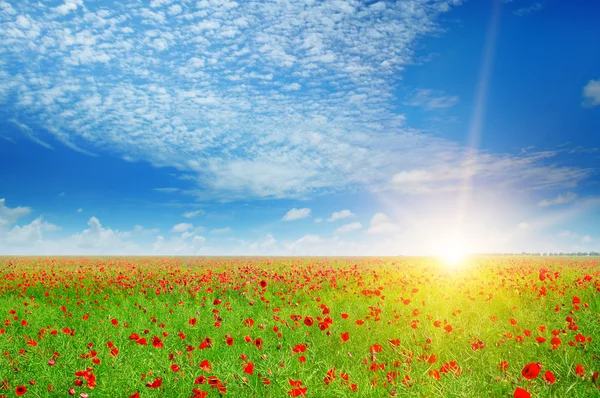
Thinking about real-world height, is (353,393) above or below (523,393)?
below

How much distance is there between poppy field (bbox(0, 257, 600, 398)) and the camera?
4.66 meters

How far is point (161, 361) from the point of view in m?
5.59

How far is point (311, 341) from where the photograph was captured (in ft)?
23.1

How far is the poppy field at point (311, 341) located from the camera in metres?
4.66

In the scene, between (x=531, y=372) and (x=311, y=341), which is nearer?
(x=531, y=372)

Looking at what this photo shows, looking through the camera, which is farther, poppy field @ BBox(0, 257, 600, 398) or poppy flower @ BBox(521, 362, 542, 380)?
poppy field @ BBox(0, 257, 600, 398)

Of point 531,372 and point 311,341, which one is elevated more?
point 531,372

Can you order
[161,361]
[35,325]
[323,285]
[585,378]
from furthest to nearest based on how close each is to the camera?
[323,285] → [35,325] → [161,361] → [585,378]

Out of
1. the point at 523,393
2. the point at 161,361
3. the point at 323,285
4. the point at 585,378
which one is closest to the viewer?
the point at 523,393

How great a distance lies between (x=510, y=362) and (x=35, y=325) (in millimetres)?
8884

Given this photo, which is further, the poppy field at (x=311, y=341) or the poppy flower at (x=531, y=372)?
the poppy field at (x=311, y=341)

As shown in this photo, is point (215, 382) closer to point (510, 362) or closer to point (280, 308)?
point (510, 362)

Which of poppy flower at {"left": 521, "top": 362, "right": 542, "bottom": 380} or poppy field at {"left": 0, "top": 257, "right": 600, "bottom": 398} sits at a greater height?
poppy flower at {"left": 521, "top": 362, "right": 542, "bottom": 380}

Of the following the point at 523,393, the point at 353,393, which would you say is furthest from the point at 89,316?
the point at 523,393
